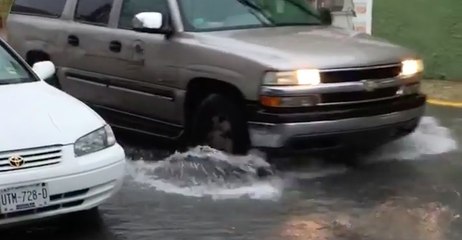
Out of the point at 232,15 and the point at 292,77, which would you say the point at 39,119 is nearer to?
the point at 292,77

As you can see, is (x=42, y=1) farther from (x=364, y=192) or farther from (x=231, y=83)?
(x=364, y=192)

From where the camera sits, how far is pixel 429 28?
13.4 m

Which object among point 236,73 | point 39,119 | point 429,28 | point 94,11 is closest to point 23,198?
point 39,119

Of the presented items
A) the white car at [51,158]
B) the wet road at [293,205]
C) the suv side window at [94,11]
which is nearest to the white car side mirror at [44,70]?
the white car at [51,158]

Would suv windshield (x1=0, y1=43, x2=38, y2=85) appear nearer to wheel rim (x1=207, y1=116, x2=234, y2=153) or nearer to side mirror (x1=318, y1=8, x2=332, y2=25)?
wheel rim (x1=207, y1=116, x2=234, y2=153)

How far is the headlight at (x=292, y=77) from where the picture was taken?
7266 millimetres

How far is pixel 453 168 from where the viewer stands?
8156 mm

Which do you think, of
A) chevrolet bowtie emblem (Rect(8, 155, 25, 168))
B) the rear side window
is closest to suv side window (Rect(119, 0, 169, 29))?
the rear side window

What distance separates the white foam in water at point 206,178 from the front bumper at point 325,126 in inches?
11.3

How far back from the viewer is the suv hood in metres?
7.41

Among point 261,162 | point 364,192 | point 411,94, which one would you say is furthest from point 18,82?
point 411,94

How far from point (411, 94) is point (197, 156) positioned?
6.45 feet

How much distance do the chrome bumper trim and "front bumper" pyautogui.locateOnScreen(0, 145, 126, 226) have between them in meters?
1.52

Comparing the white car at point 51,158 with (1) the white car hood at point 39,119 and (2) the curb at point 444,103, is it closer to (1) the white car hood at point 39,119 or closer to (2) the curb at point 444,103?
(1) the white car hood at point 39,119
